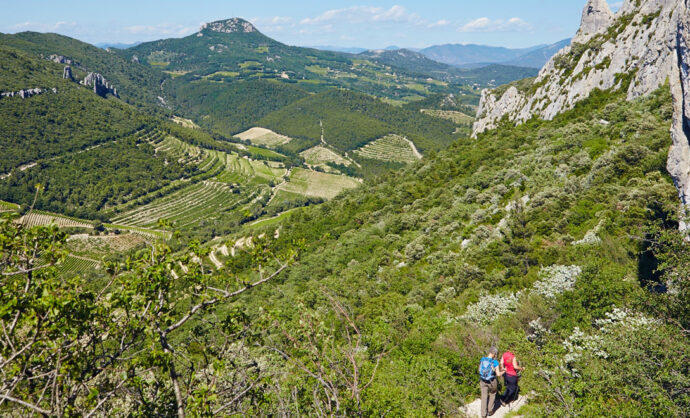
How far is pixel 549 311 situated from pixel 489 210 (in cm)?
2385

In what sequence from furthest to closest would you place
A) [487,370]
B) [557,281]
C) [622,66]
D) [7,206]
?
[7,206] → [622,66] → [557,281] → [487,370]

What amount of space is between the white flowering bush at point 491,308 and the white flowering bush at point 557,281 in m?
1.54

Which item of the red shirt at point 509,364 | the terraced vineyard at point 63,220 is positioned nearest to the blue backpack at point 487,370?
the red shirt at point 509,364

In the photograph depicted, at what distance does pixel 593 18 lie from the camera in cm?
7856

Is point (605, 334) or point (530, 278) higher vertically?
point (605, 334)

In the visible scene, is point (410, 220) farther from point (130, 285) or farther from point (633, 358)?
point (130, 285)

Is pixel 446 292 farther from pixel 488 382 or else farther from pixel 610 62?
pixel 610 62

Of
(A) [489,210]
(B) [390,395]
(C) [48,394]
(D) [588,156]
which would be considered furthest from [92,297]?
(D) [588,156]

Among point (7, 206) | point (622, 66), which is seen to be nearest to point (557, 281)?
point (622, 66)

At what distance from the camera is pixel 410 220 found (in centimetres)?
5394

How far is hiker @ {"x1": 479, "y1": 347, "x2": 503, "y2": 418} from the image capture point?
1248 centimetres

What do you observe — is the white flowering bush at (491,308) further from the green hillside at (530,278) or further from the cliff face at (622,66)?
the cliff face at (622,66)

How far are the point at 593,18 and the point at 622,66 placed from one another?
99.1ft

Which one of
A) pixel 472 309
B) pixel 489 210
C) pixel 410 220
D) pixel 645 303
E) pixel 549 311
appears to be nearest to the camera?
pixel 645 303
